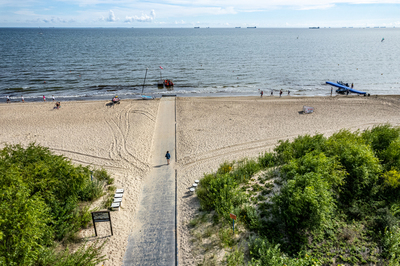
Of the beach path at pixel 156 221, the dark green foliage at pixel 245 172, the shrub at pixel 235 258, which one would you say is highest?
the dark green foliage at pixel 245 172

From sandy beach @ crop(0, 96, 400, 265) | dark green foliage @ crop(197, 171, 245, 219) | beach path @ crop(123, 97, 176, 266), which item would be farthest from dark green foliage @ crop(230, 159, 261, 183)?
beach path @ crop(123, 97, 176, 266)

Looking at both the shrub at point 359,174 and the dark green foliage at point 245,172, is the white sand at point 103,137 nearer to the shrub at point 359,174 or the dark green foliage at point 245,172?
the dark green foliage at point 245,172

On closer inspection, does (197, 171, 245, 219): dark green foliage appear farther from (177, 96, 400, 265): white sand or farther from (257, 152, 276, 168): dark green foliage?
(257, 152, 276, 168): dark green foliage

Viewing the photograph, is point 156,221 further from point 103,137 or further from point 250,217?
point 103,137

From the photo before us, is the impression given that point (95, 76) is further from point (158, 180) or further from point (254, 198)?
point (254, 198)

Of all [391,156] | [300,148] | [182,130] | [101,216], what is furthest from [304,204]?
[182,130]

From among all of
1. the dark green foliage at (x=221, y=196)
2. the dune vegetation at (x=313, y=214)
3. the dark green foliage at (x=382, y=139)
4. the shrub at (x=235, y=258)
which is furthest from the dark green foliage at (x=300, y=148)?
the shrub at (x=235, y=258)
